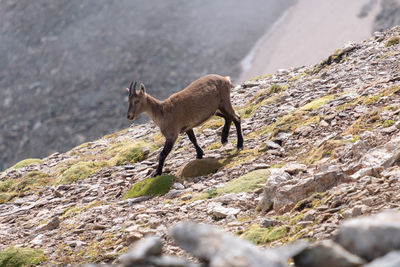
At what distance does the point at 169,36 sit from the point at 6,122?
33933 mm

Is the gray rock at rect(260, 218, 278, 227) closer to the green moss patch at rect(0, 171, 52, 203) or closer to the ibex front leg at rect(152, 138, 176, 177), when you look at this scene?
the ibex front leg at rect(152, 138, 176, 177)

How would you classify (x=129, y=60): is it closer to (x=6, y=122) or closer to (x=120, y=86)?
(x=120, y=86)

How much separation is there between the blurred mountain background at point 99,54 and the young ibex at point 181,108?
63910 millimetres

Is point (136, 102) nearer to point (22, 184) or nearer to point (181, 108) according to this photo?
point (181, 108)

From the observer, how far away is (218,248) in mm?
4184

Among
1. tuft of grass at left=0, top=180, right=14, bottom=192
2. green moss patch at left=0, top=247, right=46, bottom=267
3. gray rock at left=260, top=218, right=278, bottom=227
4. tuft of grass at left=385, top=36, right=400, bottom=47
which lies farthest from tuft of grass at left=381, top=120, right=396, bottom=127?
tuft of grass at left=0, top=180, right=14, bottom=192

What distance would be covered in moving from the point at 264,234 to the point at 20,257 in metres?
5.91

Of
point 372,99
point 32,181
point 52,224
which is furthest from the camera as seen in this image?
point 32,181

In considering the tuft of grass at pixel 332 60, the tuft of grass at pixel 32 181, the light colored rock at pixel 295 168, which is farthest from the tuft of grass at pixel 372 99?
the tuft of grass at pixel 32 181

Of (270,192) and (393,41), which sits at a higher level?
(270,192)

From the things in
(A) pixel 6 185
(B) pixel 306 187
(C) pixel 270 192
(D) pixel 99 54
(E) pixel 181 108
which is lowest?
(D) pixel 99 54

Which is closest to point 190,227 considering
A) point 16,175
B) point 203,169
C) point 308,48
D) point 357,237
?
point 357,237

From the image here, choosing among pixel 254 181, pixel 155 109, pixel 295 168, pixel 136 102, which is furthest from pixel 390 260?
pixel 136 102

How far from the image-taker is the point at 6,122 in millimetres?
88875
